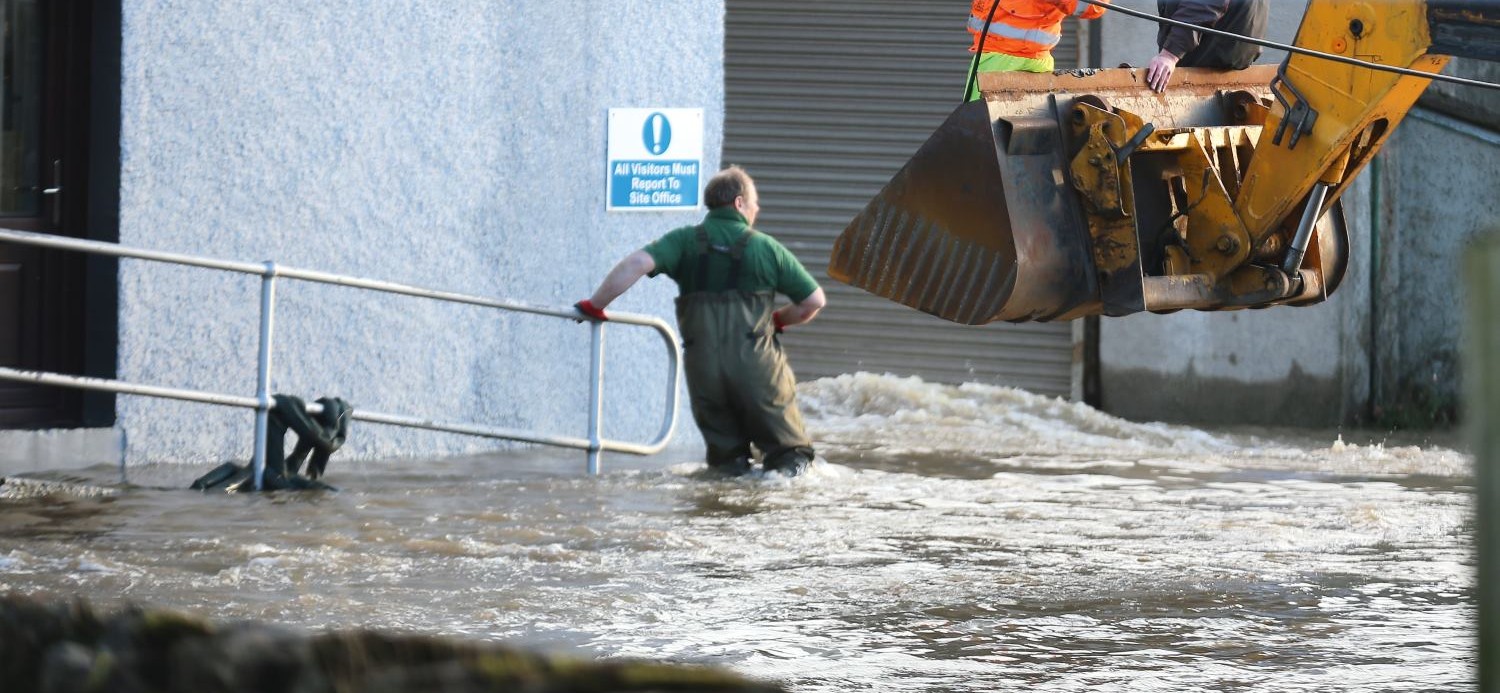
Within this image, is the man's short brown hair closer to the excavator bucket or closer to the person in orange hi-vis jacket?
the person in orange hi-vis jacket

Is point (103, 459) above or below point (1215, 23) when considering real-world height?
below

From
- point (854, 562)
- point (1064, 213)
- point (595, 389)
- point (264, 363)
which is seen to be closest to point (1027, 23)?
point (1064, 213)

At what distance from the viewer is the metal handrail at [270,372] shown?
321 inches

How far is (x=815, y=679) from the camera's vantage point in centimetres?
577

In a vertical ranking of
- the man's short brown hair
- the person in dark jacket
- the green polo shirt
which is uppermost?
the person in dark jacket

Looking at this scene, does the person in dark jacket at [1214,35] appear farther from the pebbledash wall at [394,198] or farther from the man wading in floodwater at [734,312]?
the pebbledash wall at [394,198]

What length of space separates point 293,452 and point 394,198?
1.61 m

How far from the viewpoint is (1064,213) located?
24.9ft

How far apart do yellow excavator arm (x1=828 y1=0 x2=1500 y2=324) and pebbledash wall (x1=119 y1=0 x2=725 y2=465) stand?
120 inches

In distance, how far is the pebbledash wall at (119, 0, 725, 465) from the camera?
30.5 ft

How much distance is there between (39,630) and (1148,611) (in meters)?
5.26

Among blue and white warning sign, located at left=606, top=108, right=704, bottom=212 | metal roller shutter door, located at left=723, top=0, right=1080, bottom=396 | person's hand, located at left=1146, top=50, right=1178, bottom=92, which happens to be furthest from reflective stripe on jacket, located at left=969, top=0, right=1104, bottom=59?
metal roller shutter door, located at left=723, top=0, right=1080, bottom=396

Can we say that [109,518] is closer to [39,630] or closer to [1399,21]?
[1399,21]

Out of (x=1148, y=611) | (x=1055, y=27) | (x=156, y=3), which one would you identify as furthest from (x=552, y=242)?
(x=1148, y=611)
